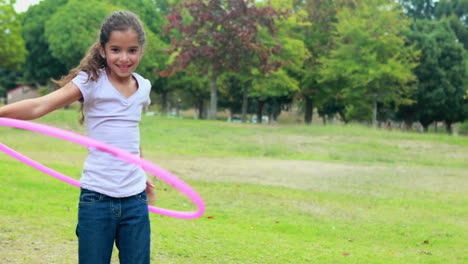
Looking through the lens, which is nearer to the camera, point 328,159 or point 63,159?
point 63,159

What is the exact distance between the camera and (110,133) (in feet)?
12.3

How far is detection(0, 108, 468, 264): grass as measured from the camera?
682 centimetres

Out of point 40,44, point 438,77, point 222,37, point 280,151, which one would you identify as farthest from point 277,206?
point 40,44

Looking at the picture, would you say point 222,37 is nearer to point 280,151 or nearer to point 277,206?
point 280,151

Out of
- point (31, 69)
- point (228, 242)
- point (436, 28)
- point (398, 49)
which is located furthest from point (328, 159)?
point (31, 69)

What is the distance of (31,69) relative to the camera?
192 feet

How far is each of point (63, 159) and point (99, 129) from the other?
12.8m

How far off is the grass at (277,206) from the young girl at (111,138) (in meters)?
2.50

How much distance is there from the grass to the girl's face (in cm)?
294

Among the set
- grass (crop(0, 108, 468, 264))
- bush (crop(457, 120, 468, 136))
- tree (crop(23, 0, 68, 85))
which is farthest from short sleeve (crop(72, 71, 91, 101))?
tree (crop(23, 0, 68, 85))

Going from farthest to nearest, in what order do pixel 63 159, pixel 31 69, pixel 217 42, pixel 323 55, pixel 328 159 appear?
pixel 31 69
pixel 323 55
pixel 217 42
pixel 328 159
pixel 63 159

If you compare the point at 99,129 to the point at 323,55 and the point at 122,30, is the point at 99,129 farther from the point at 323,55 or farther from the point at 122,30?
the point at 323,55

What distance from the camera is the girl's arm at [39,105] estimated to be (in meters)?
3.43

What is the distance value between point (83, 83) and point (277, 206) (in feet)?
23.0
